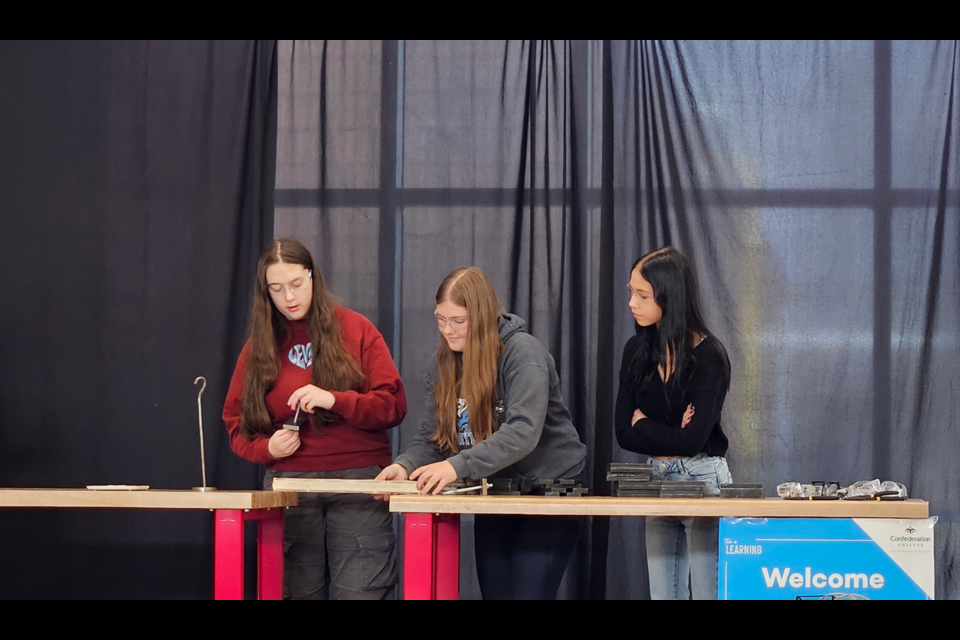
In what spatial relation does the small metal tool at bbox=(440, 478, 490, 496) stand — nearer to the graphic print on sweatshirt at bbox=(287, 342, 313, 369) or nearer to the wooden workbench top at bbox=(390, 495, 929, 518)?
the wooden workbench top at bbox=(390, 495, 929, 518)

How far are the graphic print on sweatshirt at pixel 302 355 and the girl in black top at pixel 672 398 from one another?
3.21 ft

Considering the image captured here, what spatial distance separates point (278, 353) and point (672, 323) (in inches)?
47.9

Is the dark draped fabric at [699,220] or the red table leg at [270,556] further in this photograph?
the dark draped fabric at [699,220]

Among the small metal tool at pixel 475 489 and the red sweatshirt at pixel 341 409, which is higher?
the red sweatshirt at pixel 341 409

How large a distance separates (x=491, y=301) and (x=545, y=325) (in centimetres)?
120

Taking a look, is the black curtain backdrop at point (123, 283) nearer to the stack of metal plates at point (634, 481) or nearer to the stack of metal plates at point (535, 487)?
the stack of metal plates at point (535, 487)

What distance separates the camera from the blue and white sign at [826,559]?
2551mm

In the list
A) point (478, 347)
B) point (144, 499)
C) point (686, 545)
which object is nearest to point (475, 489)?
point (478, 347)

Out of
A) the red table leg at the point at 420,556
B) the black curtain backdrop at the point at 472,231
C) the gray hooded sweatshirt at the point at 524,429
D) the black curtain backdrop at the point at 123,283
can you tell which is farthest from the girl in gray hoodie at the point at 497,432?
the black curtain backdrop at the point at 123,283

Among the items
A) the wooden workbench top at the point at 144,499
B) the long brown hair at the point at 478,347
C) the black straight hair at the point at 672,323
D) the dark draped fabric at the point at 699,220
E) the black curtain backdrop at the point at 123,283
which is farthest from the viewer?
the black curtain backdrop at the point at 123,283

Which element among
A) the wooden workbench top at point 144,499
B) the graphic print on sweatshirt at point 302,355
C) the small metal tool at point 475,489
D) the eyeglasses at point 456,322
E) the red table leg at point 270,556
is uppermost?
Answer: the eyeglasses at point 456,322

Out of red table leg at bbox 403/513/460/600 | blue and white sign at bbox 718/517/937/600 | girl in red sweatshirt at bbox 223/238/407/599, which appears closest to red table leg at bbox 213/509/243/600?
girl in red sweatshirt at bbox 223/238/407/599

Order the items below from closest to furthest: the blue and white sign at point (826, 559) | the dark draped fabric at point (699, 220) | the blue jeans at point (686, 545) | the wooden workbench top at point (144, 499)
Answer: the blue and white sign at point (826, 559)
the wooden workbench top at point (144, 499)
the blue jeans at point (686, 545)
the dark draped fabric at point (699, 220)

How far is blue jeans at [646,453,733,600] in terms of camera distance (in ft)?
9.09
